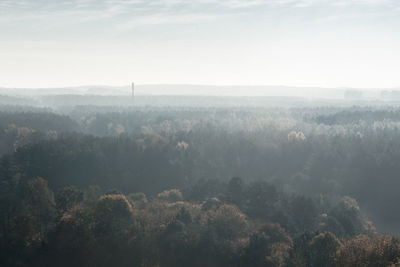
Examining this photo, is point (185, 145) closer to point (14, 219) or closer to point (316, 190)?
point (316, 190)

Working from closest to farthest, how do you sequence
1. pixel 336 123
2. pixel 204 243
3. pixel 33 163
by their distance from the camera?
1. pixel 204 243
2. pixel 33 163
3. pixel 336 123

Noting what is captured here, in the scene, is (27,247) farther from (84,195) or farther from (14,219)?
(84,195)

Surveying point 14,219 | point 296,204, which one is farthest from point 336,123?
point 14,219

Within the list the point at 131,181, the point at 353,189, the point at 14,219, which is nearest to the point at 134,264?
the point at 14,219

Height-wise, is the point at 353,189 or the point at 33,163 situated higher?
the point at 33,163

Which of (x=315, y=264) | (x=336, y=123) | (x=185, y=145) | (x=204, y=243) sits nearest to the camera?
(x=315, y=264)

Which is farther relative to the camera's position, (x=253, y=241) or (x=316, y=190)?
(x=316, y=190)
